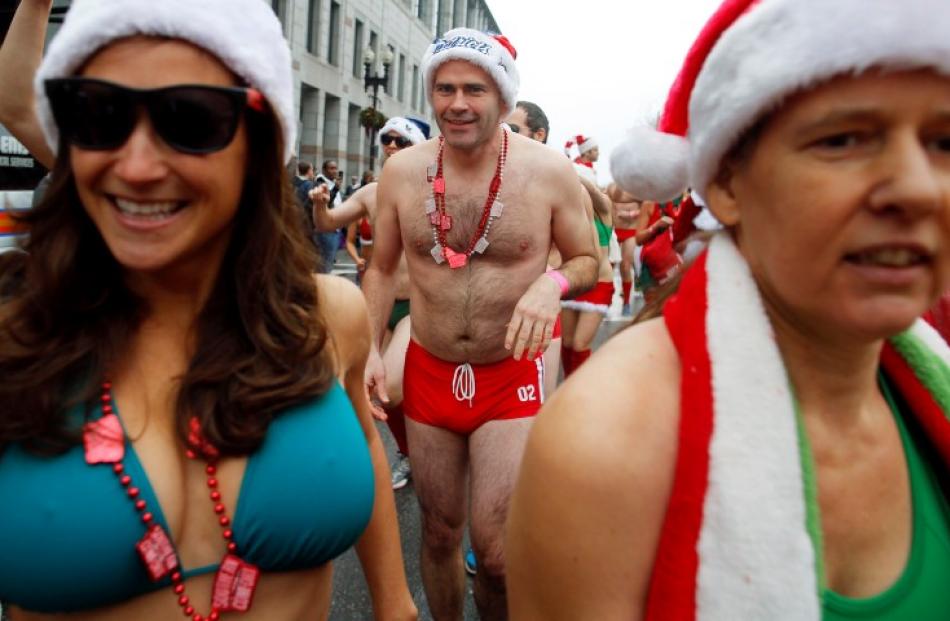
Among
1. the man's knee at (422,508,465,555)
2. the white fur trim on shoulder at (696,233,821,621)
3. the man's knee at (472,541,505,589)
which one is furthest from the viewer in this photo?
the man's knee at (422,508,465,555)

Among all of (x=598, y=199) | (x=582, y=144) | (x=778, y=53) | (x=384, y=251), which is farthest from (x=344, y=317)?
(x=582, y=144)

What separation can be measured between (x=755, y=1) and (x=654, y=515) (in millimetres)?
779

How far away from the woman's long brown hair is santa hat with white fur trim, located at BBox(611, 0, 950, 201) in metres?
0.90

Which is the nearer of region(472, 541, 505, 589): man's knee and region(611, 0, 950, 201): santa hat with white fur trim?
region(611, 0, 950, 201): santa hat with white fur trim

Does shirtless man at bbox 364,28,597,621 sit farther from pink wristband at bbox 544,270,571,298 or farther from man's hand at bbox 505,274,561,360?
man's hand at bbox 505,274,561,360

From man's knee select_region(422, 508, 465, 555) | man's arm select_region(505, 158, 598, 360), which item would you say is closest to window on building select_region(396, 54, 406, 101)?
man's arm select_region(505, 158, 598, 360)

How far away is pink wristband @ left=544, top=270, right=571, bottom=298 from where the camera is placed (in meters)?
2.87

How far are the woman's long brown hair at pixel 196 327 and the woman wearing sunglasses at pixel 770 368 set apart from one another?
2.03 ft

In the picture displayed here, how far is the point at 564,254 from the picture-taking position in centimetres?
333

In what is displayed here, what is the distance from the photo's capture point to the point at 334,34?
30.3m

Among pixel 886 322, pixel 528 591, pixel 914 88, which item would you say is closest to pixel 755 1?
pixel 914 88

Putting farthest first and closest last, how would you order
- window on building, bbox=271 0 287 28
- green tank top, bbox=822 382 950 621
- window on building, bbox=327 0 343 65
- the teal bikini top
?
window on building, bbox=327 0 343 65
window on building, bbox=271 0 287 28
the teal bikini top
green tank top, bbox=822 382 950 621

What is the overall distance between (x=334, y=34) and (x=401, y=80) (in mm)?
11021

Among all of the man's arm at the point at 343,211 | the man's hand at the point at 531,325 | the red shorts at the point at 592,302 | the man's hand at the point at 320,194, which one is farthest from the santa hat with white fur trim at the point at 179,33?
the red shorts at the point at 592,302
